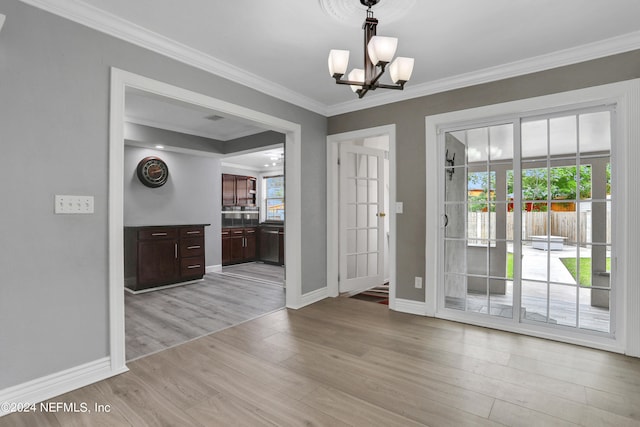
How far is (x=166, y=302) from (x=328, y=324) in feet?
7.29

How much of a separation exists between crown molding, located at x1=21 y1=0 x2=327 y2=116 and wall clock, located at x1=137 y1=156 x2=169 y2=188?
291 cm

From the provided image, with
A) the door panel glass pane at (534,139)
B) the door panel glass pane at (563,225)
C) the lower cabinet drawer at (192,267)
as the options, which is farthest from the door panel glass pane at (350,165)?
the lower cabinet drawer at (192,267)

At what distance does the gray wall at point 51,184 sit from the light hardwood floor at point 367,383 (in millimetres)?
397

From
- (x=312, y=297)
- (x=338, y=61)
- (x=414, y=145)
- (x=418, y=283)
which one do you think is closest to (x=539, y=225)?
(x=418, y=283)

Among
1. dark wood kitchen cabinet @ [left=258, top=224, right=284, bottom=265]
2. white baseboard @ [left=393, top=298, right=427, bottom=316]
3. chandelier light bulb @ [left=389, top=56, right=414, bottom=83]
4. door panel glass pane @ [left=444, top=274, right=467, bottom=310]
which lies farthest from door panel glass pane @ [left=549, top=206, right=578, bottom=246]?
dark wood kitchen cabinet @ [left=258, top=224, right=284, bottom=265]

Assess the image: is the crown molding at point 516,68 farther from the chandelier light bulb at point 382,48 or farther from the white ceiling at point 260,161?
the white ceiling at point 260,161

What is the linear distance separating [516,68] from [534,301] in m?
2.16

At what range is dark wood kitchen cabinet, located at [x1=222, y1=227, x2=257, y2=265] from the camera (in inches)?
267

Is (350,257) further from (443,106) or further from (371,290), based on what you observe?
(443,106)

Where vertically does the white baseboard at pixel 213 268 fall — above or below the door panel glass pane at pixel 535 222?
below

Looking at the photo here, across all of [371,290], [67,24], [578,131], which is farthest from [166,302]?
[578,131]

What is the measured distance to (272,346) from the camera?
2.66m

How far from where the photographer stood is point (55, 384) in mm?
1952

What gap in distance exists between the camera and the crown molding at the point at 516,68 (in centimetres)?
245
